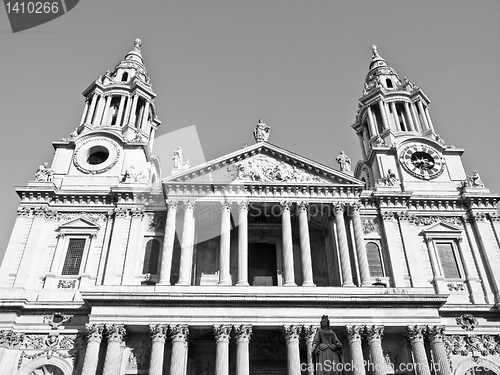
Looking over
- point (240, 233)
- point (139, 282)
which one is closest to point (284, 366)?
point (240, 233)

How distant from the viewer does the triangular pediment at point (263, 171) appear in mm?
27812

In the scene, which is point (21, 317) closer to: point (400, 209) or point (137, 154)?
point (137, 154)

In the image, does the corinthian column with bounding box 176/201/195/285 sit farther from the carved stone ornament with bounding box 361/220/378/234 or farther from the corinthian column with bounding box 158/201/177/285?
the carved stone ornament with bounding box 361/220/378/234

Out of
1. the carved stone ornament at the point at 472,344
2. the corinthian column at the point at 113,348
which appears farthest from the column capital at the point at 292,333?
the carved stone ornament at the point at 472,344

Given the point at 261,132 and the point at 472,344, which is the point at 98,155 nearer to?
the point at 261,132

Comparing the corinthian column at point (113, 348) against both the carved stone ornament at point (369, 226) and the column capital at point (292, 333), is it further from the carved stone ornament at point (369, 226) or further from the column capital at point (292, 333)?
the carved stone ornament at point (369, 226)

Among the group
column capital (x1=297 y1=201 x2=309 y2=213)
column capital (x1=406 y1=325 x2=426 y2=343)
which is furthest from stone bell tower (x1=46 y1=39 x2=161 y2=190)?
column capital (x1=406 y1=325 x2=426 y2=343)

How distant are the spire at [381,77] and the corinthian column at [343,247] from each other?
1556 cm

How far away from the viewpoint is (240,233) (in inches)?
1035

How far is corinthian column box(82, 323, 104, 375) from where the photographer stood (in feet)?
71.2

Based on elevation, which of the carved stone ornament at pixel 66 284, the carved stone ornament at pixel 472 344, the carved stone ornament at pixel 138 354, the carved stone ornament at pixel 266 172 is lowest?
the carved stone ornament at pixel 138 354

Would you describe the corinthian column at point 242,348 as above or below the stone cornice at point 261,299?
below

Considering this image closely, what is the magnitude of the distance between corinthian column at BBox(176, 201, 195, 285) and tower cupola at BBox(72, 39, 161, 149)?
9249 mm

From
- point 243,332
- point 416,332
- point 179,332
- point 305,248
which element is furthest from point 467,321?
point 179,332
